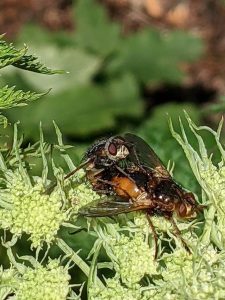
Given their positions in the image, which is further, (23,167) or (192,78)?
(192,78)

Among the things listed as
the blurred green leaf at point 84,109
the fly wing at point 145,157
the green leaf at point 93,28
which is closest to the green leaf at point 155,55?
the green leaf at point 93,28

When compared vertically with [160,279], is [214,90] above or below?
below

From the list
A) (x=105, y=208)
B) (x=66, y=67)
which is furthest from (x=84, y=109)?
(x=105, y=208)

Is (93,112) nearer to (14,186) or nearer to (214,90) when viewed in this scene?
(214,90)

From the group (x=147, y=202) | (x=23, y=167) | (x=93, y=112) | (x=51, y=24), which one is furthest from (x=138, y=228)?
(x=51, y=24)

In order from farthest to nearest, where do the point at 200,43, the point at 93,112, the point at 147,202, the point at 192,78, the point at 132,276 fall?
1. the point at 192,78
2. the point at 200,43
3. the point at 93,112
4. the point at 147,202
5. the point at 132,276

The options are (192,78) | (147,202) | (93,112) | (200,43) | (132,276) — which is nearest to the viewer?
(132,276)

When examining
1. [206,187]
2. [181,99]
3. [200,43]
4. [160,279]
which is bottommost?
[181,99]
